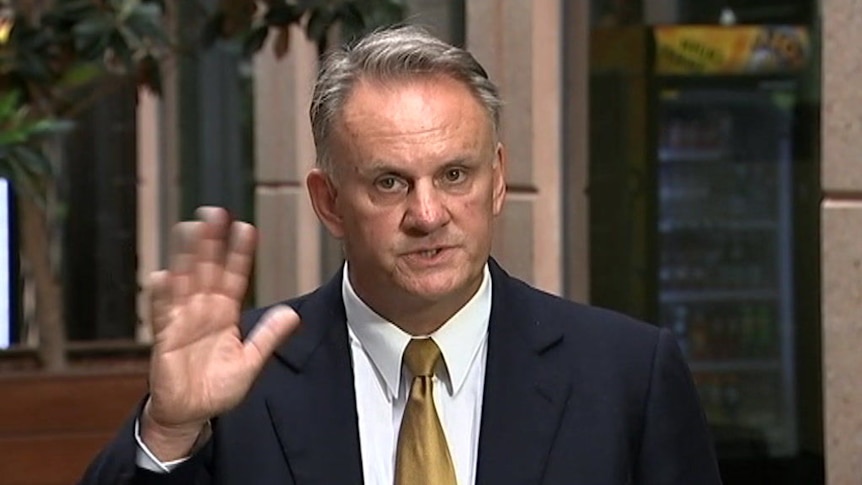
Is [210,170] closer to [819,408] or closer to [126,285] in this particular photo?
[126,285]

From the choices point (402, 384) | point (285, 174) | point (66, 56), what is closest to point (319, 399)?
point (402, 384)

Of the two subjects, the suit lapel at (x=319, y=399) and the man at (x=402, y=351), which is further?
the suit lapel at (x=319, y=399)

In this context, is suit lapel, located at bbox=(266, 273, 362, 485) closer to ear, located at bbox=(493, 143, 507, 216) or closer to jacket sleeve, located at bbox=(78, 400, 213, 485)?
jacket sleeve, located at bbox=(78, 400, 213, 485)

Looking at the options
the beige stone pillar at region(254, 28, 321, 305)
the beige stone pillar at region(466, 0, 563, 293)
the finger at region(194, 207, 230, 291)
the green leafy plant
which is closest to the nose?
the finger at region(194, 207, 230, 291)

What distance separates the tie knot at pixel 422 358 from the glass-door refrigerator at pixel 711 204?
413 cm

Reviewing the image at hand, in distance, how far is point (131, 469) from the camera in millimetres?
2820

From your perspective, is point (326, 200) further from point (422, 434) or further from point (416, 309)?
point (422, 434)

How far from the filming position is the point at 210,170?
41.9ft

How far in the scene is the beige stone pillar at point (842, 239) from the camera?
546 cm

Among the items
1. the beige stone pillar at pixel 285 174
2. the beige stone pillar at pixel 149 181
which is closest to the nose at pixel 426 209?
the beige stone pillar at pixel 285 174

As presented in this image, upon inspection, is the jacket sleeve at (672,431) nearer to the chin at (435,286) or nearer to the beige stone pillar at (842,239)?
the chin at (435,286)

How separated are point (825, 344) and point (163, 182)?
9.09 metres

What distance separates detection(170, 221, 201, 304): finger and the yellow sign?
4.42 metres

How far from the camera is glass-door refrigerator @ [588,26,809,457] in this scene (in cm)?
702
